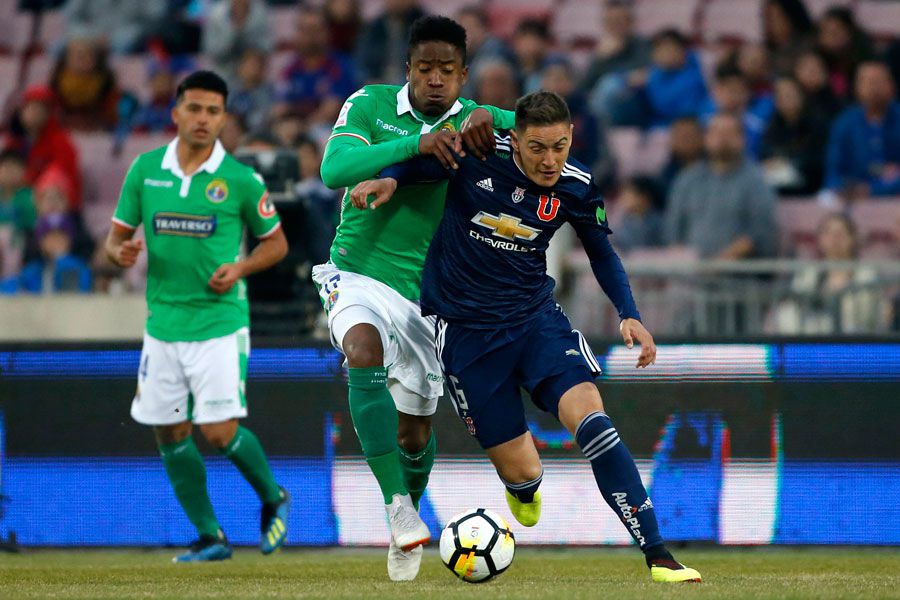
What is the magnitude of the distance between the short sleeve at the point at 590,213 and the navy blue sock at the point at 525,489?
44.1 inches

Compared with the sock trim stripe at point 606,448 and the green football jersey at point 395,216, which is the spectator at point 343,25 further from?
the sock trim stripe at point 606,448

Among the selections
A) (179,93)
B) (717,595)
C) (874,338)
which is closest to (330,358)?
(179,93)

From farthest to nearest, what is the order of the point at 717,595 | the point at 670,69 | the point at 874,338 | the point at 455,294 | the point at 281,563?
the point at 670,69 → the point at 874,338 → the point at 281,563 → the point at 455,294 → the point at 717,595

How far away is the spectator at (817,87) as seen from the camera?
12.2m

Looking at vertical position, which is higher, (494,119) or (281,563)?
(494,119)

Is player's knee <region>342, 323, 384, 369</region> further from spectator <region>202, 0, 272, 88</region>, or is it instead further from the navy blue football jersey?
spectator <region>202, 0, 272, 88</region>

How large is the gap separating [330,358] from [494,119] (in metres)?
2.50

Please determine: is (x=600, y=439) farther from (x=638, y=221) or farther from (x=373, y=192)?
(x=638, y=221)

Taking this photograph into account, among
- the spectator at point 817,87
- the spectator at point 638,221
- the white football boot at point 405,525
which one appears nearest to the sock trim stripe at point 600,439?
the white football boot at point 405,525

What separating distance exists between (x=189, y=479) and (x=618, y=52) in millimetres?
7135

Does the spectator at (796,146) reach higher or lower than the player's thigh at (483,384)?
higher

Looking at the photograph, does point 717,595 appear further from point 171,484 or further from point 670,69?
point 670,69

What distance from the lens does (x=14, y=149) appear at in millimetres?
13672

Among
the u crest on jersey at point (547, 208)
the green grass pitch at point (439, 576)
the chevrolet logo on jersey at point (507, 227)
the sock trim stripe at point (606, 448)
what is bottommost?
the green grass pitch at point (439, 576)
